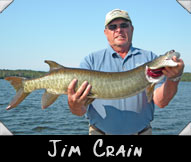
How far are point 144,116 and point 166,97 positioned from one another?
36 centimetres

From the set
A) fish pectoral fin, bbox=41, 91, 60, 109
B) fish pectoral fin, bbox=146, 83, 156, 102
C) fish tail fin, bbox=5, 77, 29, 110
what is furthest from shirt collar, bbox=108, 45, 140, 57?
fish tail fin, bbox=5, 77, 29, 110

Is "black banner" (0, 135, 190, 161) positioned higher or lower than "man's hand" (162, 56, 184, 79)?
lower

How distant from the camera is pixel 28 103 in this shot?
45.5 feet

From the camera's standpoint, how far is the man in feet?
8.44

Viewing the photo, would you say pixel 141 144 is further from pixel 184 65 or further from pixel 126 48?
pixel 126 48

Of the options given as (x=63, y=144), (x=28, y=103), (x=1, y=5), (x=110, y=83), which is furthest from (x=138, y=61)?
(x=28, y=103)

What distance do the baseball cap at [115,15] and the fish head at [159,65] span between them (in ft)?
2.40

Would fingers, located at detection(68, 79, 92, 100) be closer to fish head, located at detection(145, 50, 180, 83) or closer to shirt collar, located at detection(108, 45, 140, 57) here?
shirt collar, located at detection(108, 45, 140, 57)

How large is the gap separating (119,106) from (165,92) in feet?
1.87

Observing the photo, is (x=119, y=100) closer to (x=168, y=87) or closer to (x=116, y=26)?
(x=168, y=87)

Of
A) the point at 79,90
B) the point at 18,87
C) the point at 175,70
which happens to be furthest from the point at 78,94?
the point at 175,70

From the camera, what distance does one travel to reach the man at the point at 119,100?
8.44ft

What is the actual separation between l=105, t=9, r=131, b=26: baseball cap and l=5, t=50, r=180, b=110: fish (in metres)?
0.70

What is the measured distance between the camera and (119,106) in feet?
8.66
